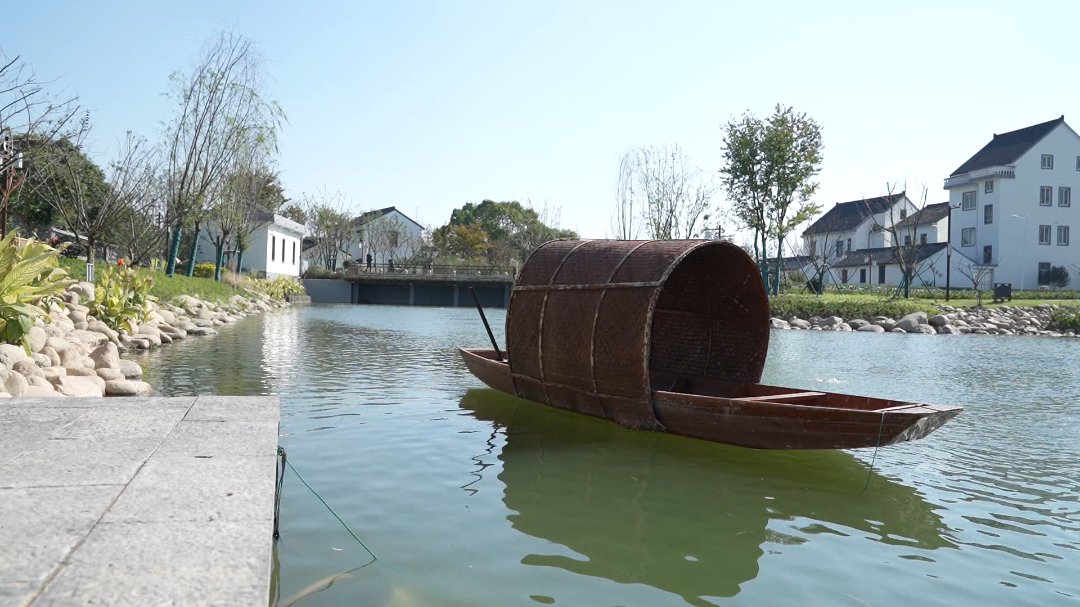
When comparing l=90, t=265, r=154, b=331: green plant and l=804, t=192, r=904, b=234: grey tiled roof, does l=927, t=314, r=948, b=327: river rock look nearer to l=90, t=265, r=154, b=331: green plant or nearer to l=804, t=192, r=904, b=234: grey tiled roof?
l=90, t=265, r=154, b=331: green plant

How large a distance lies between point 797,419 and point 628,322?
6.18 ft

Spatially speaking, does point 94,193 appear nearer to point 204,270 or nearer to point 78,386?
point 204,270

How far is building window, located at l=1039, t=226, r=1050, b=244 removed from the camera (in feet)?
159

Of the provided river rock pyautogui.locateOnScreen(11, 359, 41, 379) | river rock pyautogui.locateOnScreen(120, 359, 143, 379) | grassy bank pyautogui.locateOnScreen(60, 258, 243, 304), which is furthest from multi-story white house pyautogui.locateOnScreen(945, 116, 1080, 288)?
river rock pyautogui.locateOnScreen(11, 359, 41, 379)

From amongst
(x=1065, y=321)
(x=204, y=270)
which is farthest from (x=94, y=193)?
(x=1065, y=321)

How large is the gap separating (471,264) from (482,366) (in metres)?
49.5

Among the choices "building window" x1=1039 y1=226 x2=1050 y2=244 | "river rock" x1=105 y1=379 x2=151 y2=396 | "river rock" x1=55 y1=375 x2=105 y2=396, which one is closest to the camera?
"river rock" x1=55 y1=375 x2=105 y2=396

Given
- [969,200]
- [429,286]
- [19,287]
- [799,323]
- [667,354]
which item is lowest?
[667,354]

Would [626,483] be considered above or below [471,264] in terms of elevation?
below

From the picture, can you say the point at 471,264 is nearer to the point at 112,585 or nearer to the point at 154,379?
the point at 154,379

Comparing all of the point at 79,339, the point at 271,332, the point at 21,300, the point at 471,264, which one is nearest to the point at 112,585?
the point at 21,300

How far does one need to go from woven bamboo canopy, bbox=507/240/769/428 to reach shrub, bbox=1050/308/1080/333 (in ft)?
83.8

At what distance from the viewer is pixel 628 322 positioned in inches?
310

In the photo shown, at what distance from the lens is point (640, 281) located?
7.97 meters
